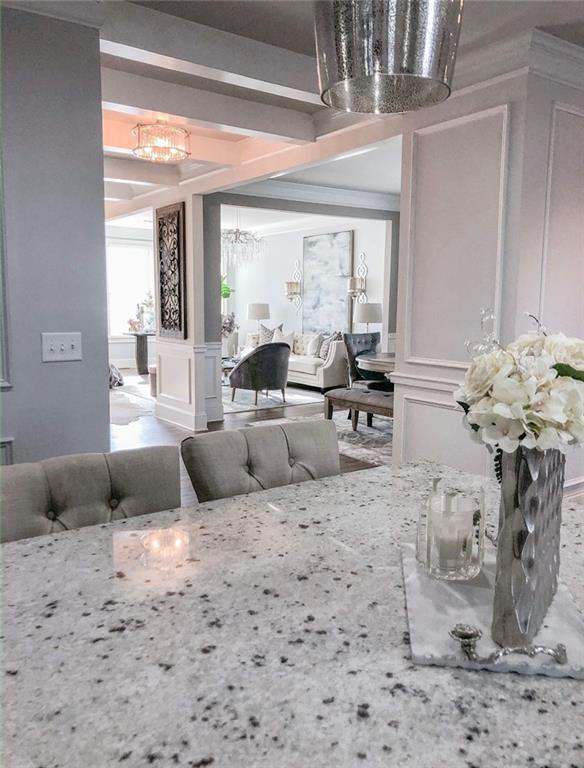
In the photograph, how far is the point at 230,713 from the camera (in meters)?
0.75

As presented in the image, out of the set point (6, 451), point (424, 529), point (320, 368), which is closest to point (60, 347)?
point (6, 451)

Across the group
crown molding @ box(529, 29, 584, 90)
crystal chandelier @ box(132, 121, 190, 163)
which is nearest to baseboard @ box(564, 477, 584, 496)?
crown molding @ box(529, 29, 584, 90)

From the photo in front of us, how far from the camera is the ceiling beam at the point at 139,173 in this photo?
583cm

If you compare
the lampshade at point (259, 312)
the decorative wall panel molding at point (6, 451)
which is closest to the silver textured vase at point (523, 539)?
the decorative wall panel molding at point (6, 451)

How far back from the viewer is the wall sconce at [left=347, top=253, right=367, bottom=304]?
9273mm

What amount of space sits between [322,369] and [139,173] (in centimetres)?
376

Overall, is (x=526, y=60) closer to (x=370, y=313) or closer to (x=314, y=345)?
(x=370, y=313)

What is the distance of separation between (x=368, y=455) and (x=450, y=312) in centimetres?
202

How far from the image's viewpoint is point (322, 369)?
8641mm

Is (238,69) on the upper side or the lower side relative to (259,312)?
upper

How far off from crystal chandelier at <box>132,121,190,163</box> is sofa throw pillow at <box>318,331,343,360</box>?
15.5 feet

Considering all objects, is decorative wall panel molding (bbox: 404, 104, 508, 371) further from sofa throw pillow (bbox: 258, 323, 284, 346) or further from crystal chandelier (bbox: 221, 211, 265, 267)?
sofa throw pillow (bbox: 258, 323, 284, 346)

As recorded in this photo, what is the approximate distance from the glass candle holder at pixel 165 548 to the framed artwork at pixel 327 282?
8548mm

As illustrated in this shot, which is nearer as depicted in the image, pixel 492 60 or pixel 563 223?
pixel 492 60
